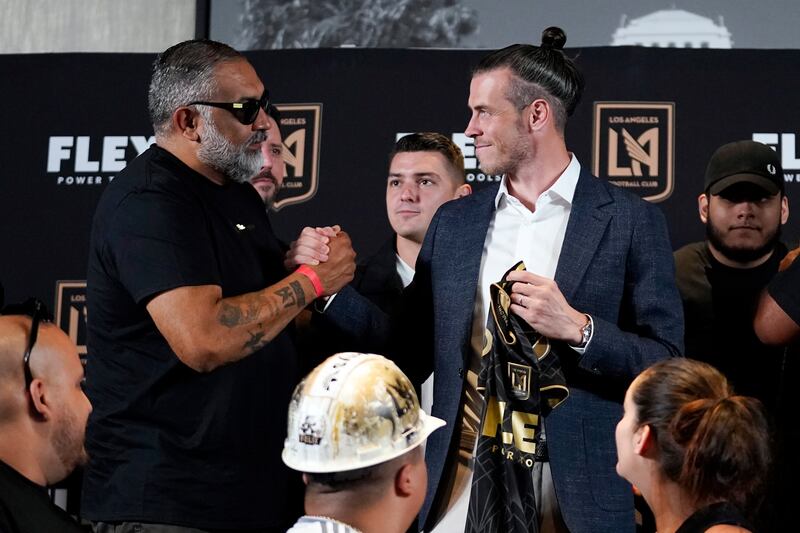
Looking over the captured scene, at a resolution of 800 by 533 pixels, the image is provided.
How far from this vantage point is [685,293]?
4062 millimetres

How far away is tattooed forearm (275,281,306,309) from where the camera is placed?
9.34ft

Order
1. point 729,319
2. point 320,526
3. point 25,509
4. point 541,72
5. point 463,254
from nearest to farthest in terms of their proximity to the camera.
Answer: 1. point 320,526
2. point 25,509
3. point 463,254
4. point 541,72
5. point 729,319

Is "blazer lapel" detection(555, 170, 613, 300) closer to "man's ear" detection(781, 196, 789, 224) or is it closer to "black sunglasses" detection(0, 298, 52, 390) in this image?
"black sunglasses" detection(0, 298, 52, 390)

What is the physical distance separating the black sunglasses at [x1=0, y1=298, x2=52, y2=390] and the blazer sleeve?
1.22 m

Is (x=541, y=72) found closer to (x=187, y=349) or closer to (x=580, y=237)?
(x=580, y=237)

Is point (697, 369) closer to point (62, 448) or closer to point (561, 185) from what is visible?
point (561, 185)

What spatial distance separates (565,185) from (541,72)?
323mm

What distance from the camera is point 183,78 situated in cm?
304

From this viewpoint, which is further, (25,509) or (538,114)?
(538,114)

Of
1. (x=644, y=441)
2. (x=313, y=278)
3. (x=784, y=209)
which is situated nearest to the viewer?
(x=644, y=441)

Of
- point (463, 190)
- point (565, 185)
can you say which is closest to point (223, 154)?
point (565, 185)

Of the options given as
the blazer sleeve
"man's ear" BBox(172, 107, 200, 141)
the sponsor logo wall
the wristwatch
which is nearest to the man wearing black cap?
the sponsor logo wall

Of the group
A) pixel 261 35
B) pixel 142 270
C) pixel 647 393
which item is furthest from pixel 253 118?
pixel 261 35

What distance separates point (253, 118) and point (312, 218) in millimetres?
1640
